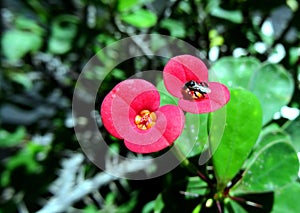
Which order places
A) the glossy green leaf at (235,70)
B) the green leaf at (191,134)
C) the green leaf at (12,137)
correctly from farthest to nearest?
the green leaf at (12,137) → the glossy green leaf at (235,70) → the green leaf at (191,134)

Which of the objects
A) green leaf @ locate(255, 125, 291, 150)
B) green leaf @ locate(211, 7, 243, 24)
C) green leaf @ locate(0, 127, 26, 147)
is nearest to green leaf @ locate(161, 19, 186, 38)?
green leaf @ locate(211, 7, 243, 24)

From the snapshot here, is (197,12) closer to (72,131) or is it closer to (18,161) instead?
(72,131)

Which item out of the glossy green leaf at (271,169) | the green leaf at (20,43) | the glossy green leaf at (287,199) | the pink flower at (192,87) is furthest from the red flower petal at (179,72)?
the green leaf at (20,43)

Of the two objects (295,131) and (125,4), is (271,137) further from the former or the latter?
(125,4)

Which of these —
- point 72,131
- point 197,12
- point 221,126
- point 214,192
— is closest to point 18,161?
point 72,131

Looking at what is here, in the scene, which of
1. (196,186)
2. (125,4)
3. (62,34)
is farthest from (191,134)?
(62,34)

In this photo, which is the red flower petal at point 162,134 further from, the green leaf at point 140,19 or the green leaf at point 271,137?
the green leaf at point 140,19

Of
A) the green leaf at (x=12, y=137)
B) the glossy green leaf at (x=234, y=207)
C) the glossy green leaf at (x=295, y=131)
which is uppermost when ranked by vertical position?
the glossy green leaf at (x=234, y=207)

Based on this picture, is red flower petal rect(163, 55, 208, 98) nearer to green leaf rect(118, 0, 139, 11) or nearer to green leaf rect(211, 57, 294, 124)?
green leaf rect(211, 57, 294, 124)
